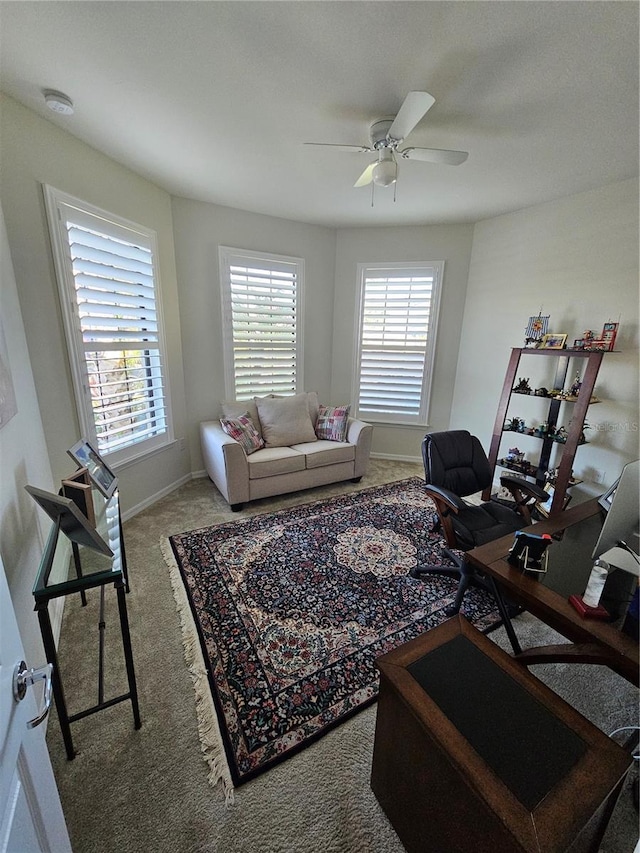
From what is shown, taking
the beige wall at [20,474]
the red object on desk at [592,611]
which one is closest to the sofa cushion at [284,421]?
the beige wall at [20,474]

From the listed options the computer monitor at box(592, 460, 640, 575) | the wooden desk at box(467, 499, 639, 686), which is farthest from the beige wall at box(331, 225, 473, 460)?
the computer monitor at box(592, 460, 640, 575)

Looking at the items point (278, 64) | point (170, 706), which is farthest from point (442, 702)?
point (278, 64)

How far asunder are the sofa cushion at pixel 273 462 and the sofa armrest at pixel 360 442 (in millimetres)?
612

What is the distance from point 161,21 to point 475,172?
2.09 meters

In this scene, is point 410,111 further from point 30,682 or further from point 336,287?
point 336,287

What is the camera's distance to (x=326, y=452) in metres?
3.32

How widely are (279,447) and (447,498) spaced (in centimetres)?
181

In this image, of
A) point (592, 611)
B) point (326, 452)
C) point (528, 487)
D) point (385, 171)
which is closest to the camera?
point (592, 611)

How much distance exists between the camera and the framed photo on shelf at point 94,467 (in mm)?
1685

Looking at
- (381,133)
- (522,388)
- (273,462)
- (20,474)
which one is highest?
(381,133)

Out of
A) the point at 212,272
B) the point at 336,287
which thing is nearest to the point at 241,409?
the point at 212,272

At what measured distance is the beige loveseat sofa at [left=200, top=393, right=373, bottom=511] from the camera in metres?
2.98

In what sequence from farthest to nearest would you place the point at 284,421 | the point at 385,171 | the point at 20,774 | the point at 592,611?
the point at 284,421 < the point at 385,171 < the point at 592,611 < the point at 20,774

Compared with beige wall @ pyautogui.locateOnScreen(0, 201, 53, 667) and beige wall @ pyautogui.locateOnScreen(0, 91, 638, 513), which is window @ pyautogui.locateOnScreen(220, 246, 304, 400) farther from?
beige wall @ pyautogui.locateOnScreen(0, 201, 53, 667)
